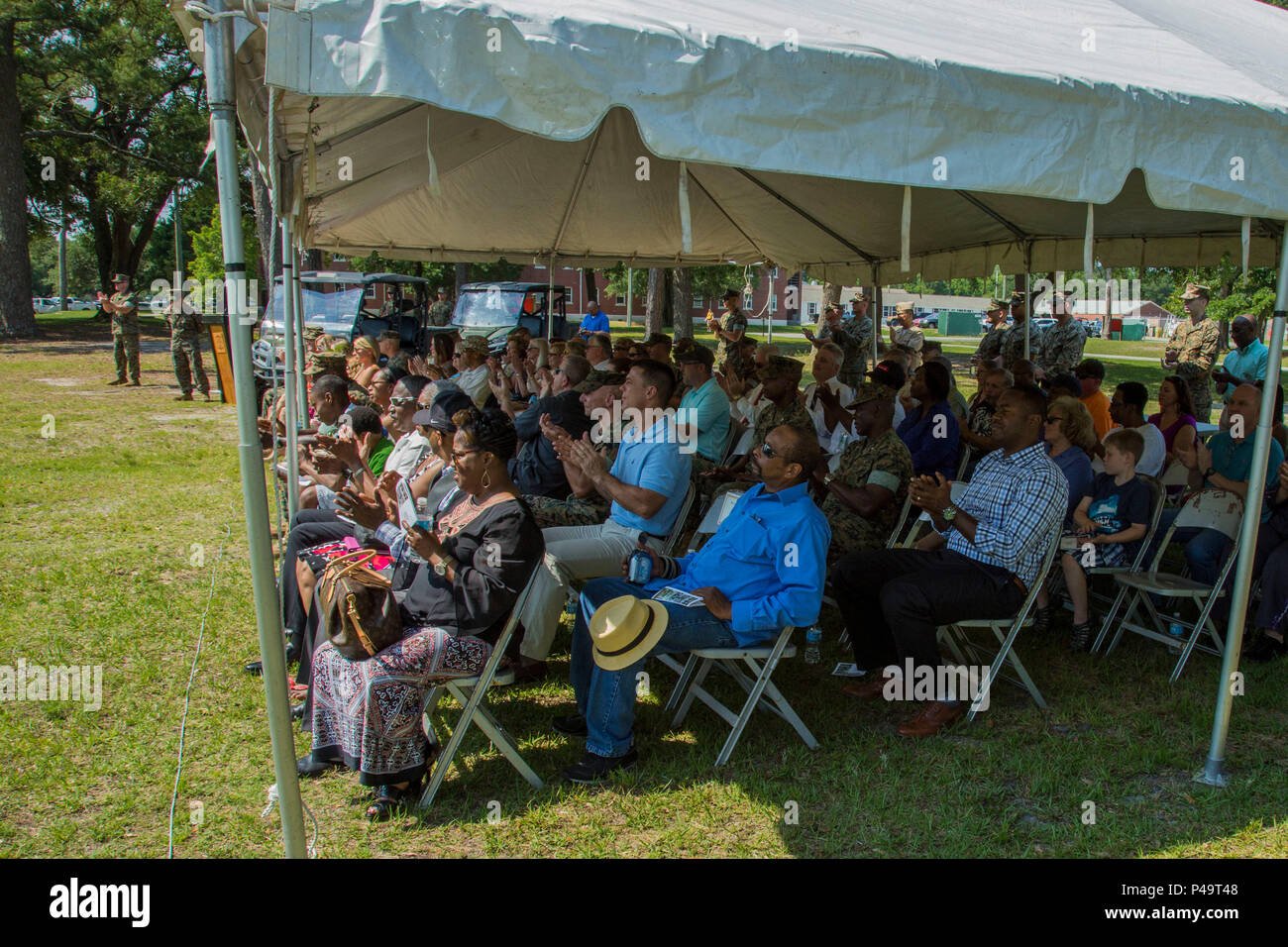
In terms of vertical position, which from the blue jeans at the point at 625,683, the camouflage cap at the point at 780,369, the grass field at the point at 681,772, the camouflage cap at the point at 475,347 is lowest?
the grass field at the point at 681,772

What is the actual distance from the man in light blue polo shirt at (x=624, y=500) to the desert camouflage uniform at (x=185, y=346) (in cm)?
1177

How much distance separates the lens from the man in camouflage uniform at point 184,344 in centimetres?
1447

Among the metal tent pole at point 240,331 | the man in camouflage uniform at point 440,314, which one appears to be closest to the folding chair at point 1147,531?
the metal tent pole at point 240,331

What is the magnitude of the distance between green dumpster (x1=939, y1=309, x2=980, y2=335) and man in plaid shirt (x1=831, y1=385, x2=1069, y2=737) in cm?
5811

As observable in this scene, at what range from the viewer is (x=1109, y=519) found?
4938 mm

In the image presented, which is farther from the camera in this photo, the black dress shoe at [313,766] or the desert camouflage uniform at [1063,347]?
the desert camouflage uniform at [1063,347]

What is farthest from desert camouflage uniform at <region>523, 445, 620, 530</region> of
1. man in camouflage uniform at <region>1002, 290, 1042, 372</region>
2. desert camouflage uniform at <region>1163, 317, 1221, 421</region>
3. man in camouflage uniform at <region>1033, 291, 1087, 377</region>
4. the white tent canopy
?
man in camouflage uniform at <region>1033, 291, 1087, 377</region>

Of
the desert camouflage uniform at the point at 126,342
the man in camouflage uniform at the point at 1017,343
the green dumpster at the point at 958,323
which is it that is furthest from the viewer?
the green dumpster at the point at 958,323

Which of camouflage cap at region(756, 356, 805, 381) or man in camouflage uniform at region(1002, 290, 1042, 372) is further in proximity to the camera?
man in camouflage uniform at region(1002, 290, 1042, 372)

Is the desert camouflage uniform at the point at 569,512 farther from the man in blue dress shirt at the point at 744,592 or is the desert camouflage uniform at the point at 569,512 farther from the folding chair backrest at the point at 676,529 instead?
the man in blue dress shirt at the point at 744,592

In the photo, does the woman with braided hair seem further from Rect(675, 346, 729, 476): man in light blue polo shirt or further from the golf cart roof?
the golf cart roof

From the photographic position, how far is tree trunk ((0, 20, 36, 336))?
896 inches

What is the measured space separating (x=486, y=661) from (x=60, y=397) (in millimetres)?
13646
